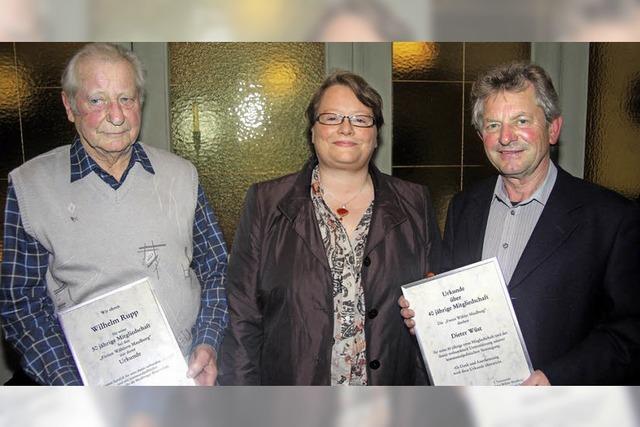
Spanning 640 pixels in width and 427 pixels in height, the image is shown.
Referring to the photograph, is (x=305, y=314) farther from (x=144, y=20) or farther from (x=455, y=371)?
(x=144, y=20)

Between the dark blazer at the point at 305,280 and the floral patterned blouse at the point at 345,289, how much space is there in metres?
0.01

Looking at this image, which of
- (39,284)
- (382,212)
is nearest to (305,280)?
(382,212)

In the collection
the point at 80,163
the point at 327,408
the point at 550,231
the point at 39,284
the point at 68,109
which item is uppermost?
the point at 68,109

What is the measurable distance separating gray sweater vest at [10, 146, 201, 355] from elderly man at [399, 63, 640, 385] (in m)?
0.51

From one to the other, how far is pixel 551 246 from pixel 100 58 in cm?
105

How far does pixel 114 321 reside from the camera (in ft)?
3.66

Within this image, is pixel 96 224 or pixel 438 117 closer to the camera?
pixel 96 224

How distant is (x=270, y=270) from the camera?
1.23 metres

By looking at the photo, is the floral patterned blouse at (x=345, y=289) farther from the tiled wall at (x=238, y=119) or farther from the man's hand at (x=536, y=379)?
the man's hand at (x=536, y=379)

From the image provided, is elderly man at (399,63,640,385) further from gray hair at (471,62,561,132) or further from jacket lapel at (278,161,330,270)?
jacket lapel at (278,161,330,270)

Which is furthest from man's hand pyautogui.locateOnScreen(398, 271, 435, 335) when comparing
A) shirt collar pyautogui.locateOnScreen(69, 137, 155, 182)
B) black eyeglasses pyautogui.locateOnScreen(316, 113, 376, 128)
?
shirt collar pyautogui.locateOnScreen(69, 137, 155, 182)

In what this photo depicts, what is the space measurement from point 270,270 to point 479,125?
58 cm

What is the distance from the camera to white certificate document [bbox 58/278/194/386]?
1119mm

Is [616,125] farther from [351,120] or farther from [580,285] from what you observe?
[351,120]
